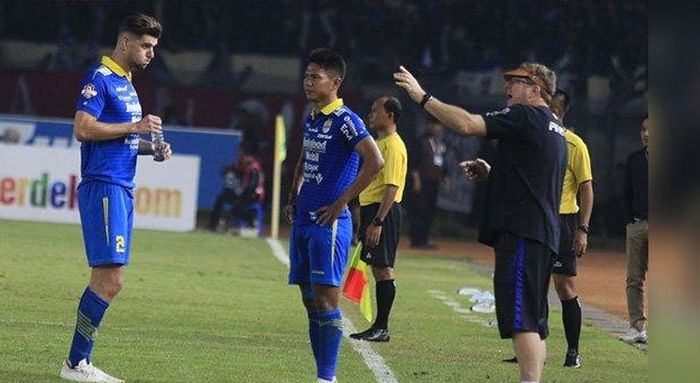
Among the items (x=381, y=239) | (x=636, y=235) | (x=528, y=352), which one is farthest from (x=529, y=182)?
(x=636, y=235)

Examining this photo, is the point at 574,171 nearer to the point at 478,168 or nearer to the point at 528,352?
the point at 478,168

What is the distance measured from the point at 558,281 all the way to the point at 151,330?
10.0 ft

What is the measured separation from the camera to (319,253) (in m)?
7.33

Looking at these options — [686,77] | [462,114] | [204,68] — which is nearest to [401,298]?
[462,114]

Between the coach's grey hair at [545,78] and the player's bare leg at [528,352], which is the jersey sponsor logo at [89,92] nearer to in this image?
the coach's grey hair at [545,78]

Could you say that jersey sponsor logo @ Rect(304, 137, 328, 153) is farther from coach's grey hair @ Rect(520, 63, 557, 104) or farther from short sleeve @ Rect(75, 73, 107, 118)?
coach's grey hair @ Rect(520, 63, 557, 104)

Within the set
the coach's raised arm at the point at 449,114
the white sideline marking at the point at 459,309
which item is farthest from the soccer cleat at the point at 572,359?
the coach's raised arm at the point at 449,114

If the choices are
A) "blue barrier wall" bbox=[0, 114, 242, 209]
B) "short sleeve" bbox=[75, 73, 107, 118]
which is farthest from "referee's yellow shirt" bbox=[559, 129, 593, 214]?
"blue barrier wall" bbox=[0, 114, 242, 209]

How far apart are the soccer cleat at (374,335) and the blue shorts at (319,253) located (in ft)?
11.0

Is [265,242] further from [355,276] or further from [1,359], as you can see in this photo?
[1,359]

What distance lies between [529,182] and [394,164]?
4610 mm

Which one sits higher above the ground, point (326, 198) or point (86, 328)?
point (326, 198)

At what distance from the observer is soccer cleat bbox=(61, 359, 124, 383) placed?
7117 millimetres

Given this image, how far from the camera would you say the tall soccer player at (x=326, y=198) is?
732 cm
